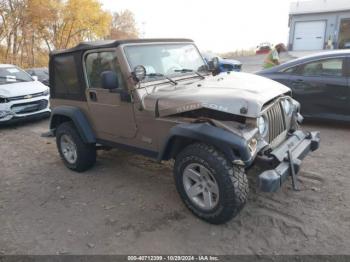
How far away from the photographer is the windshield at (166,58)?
3947mm

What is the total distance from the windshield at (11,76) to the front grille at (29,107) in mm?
954

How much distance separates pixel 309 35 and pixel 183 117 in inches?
918

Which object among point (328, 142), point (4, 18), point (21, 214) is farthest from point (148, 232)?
point (4, 18)

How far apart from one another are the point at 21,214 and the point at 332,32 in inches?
962

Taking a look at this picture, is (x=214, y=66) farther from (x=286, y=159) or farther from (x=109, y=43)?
(x=286, y=159)

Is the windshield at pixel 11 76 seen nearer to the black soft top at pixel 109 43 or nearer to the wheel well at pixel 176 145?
the black soft top at pixel 109 43

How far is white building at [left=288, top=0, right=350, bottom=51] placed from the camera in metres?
22.3

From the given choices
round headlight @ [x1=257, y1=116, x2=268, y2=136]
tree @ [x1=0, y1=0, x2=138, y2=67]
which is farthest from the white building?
round headlight @ [x1=257, y1=116, x2=268, y2=136]

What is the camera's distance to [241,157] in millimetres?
3002

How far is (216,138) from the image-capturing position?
119 inches

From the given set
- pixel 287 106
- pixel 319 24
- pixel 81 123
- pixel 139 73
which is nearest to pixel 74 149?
pixel 81 123

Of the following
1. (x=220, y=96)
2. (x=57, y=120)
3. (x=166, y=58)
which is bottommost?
(x=57, y=120)

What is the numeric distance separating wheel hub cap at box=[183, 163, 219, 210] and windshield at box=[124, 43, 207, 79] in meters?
1.40

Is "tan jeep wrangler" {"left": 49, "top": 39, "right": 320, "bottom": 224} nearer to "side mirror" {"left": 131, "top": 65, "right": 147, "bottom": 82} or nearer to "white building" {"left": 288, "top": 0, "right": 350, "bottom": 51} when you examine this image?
"side mirror" {"left": 131, "top": 65, "right": 147, "bottom": 82}
